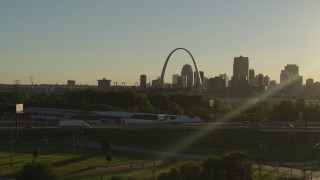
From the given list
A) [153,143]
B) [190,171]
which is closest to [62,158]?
[190,171]

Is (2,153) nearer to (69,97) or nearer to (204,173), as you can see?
(204,173)

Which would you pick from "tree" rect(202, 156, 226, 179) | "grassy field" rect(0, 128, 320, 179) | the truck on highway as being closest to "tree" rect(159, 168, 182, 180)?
"tree" rect(202, 156, 226, 179)

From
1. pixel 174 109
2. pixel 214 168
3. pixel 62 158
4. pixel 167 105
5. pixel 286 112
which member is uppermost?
pixel 167 105

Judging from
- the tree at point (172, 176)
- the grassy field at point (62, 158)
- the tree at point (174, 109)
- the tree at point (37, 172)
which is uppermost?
the tree at point (174, 109)

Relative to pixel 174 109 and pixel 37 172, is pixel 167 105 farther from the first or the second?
pixel 37 172

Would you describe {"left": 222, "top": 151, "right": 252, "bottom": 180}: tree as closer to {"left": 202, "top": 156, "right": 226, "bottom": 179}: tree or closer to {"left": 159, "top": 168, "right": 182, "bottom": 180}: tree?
{"left": 202, "top": 156, "right": 226, "bottom": 179}: tree

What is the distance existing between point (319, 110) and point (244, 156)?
64.4m

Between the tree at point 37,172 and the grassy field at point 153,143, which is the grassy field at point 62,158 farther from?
the tree at point 37,172

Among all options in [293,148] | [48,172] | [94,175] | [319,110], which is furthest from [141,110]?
[48,172]

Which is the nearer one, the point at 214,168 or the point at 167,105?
the point at 214,168

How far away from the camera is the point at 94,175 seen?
4756 cm

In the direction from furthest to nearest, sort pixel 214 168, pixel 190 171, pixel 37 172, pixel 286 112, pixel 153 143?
pixel 286 112, pixel 153 143, pixel 214 168, pixel 190 171, pixel 37 172

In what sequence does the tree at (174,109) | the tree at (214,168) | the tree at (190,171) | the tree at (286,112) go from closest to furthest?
1. the tree at (190,171)
2. the tree at (214,168)
3. the tree at (286,112)
4. the tree at (174,109)

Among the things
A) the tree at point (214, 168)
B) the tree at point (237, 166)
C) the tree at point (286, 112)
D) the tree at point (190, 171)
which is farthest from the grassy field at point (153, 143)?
the tree at point (286, 112)
